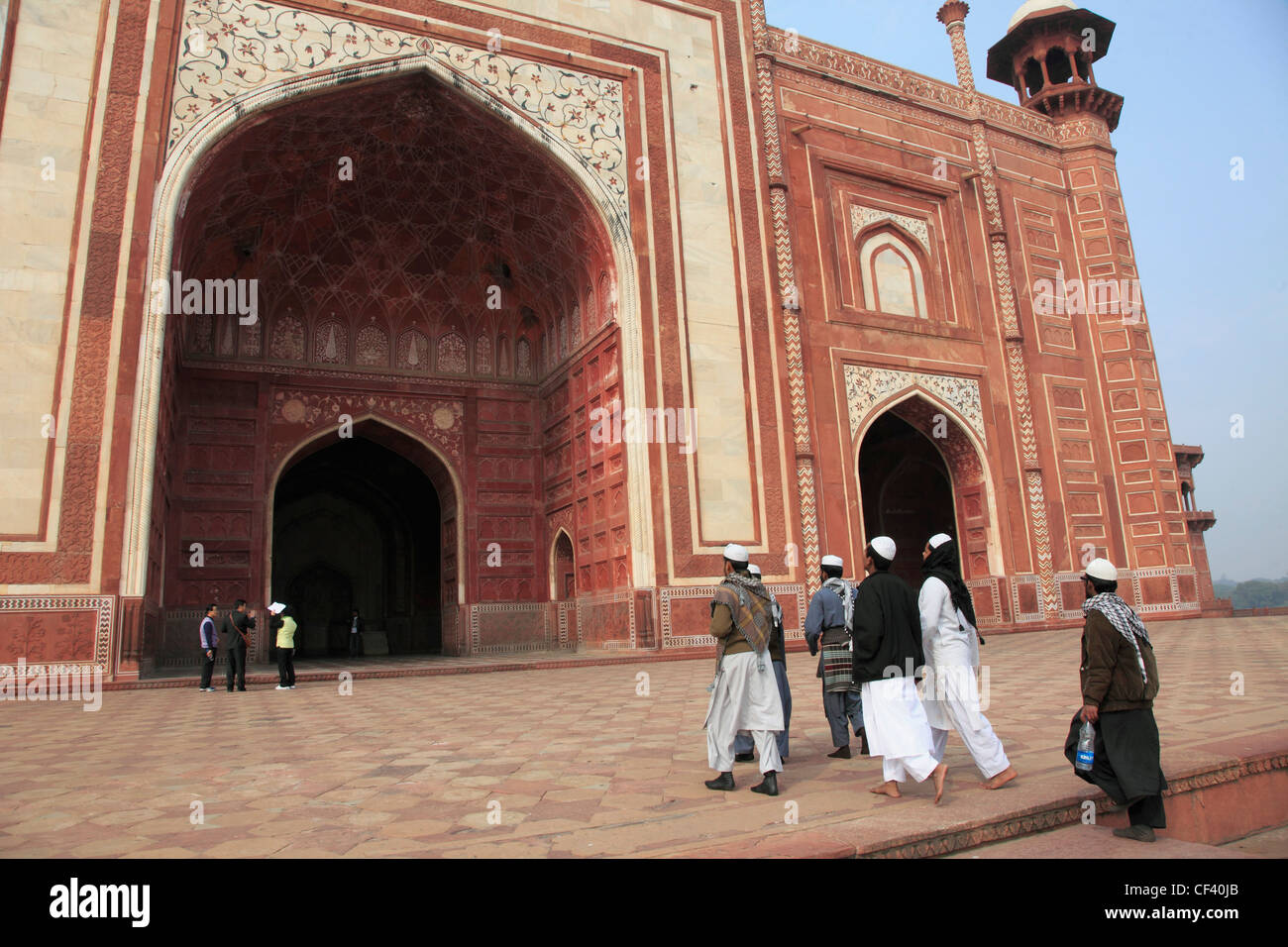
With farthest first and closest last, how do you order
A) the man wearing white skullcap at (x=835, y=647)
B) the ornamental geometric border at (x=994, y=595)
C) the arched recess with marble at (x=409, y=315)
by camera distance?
the ornamental geometric border at (x=994, y=595) → the arched recess with marble at (x=409, y=315) → the man wearing white skullcap at (x=835, y=647)

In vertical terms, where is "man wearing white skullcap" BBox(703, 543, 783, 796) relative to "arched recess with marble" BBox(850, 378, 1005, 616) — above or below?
below

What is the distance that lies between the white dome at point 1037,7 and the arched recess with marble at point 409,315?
11032 millimetres

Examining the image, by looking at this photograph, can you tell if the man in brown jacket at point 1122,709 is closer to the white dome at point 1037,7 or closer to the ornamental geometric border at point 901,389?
the ornamental geometric border at point 901,389

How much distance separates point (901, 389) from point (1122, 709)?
1109 centimetres

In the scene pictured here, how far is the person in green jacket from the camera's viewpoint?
8.12 meters

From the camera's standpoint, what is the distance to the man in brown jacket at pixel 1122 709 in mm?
2793

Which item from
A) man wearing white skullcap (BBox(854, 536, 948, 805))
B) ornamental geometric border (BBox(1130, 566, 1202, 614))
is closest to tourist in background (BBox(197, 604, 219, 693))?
man wearing white skullcap (BBox(854, 536, 948, 805))

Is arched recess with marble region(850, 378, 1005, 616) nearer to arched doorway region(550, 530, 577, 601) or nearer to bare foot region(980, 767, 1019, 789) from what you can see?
arched doorway region(550, 530, 577, 601)

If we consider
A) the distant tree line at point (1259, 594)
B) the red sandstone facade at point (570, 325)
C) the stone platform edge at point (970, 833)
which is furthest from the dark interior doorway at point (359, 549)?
the distant tree line at point (1259, 594)

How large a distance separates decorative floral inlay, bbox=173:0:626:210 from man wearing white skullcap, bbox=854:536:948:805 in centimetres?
923

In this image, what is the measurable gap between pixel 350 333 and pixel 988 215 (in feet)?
35.2

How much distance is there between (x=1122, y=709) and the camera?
2.89 meters

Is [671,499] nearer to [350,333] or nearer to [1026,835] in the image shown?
[350,333]
